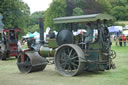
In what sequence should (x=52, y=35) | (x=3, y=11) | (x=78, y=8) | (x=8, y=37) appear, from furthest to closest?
(x=78, y=8)
(x=3, y=11)
(x=8, y=37)
(x=52, y=35)

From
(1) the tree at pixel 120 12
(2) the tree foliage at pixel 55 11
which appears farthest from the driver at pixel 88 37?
(1) the tree at pixel 120 12

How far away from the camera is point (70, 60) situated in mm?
8039

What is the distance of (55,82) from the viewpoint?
7.11 metres

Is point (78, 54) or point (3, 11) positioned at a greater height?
point (3, 11)

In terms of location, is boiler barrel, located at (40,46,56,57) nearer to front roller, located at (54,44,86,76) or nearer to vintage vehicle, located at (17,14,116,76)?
vintage vehicle, located at (17,14,116,76)

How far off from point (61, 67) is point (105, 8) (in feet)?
159

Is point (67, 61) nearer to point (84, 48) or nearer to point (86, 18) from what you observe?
point (84, 48)

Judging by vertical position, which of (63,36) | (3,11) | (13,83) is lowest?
(13,83)

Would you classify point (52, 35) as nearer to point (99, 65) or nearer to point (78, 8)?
point (99, 65)

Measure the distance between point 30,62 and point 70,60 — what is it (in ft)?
5.33

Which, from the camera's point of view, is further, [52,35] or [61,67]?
[52,35]

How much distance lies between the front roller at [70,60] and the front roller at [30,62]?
1.01 m

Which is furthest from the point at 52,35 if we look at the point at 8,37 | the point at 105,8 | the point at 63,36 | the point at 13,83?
the point at 105,8

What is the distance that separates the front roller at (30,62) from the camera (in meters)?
8.91
